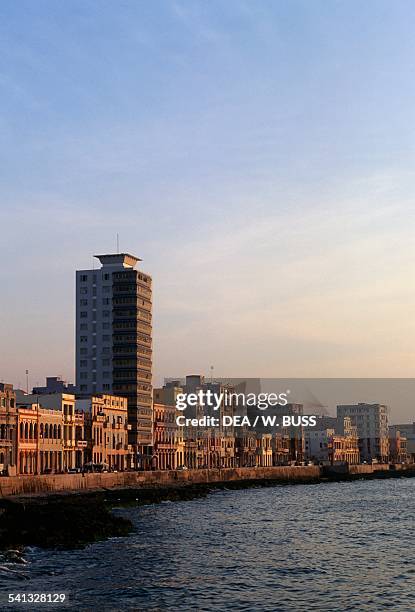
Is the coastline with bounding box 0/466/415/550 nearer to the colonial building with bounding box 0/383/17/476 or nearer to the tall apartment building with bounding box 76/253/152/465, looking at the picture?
the colonial building with bounding box 0/383/17/476

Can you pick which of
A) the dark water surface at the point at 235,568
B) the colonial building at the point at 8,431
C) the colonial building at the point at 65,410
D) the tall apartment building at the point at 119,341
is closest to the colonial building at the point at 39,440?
the colonial building at the point at 65,410

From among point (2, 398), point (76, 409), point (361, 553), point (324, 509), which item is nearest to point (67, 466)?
point (76, 409)

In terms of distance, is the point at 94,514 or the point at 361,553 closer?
the point at 361,553

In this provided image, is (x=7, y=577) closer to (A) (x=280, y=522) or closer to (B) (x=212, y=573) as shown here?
(B) (x=212, y=573)

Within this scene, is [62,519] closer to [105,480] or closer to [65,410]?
[105,480]

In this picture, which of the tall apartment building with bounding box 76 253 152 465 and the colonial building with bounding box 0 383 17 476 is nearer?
the colonial building with bounding box 0 383 17 476

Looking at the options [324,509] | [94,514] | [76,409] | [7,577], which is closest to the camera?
[7,577]

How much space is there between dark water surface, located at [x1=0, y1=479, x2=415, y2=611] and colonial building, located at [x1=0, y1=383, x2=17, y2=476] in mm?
40741

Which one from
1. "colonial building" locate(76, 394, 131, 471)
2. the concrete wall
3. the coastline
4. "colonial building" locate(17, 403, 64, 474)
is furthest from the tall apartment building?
the coastline

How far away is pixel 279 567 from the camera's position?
2254 inches

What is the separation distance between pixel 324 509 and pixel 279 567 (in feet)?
191

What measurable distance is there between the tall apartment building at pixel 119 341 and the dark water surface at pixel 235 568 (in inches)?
3819

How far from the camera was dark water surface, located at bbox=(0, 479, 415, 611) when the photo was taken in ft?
149

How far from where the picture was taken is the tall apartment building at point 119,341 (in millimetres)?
190375
